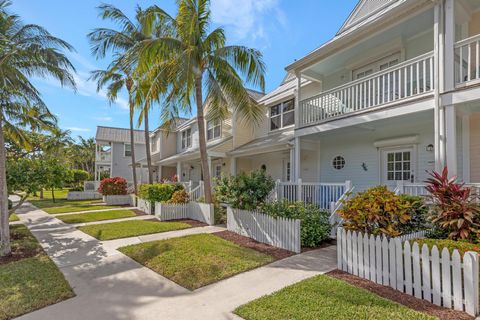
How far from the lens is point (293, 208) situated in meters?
7.99

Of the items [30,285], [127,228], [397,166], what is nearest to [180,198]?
[127,228]

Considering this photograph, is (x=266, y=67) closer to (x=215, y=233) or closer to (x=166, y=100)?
(x=166, y=100)

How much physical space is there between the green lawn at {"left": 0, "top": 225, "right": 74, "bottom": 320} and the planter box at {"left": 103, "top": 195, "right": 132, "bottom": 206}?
12321 millimetres

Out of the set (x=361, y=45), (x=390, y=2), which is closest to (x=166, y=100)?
(x=361, y=45)

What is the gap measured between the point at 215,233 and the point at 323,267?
4424 mm

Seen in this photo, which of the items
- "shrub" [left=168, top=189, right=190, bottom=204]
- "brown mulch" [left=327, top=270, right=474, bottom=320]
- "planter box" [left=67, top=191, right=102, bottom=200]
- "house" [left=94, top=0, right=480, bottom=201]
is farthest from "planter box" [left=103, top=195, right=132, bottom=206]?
"brown mulch" [left=327, top=270, right=474, bottom=320]

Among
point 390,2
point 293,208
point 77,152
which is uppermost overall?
point 390,2

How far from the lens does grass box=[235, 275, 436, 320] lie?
147 inches

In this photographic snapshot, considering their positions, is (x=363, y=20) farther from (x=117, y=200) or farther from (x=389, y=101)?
(x=117, y=200)

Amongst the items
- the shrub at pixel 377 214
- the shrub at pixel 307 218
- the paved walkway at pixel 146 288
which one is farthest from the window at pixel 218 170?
the shrub at pixel 377 214

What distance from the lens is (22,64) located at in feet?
25.9

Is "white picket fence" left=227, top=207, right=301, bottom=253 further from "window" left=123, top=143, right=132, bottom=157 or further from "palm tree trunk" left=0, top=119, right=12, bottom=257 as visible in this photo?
"window" left=123, top=143, right=132, bottom=157

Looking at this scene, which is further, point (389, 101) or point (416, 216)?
point (389, 101)

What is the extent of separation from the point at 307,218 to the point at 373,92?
483 cm
